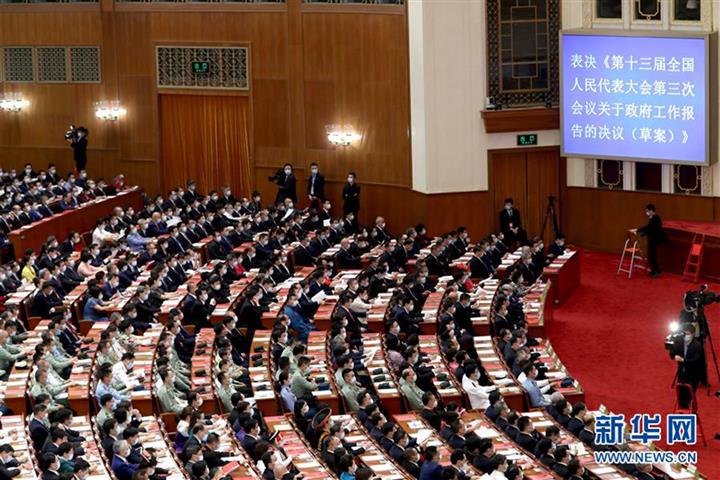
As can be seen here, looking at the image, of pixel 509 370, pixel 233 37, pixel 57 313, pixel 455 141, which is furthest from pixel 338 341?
pixel 233 37

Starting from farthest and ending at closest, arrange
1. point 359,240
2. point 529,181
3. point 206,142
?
1. point 206,142
2. point 529,181
3. point 359,240

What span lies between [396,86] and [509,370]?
1159 cm

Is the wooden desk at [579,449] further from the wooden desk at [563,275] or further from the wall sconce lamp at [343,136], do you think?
the wall sconce lamp at [343,136]

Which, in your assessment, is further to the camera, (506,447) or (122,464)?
(506,447)

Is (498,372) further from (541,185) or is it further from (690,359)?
(541,185)

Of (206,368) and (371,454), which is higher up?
(206,368)

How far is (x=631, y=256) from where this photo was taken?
98.7 ft

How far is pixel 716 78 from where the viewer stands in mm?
28312

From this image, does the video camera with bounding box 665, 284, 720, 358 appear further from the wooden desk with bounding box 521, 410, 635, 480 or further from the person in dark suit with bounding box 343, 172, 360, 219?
the person in dark suit with bounding box 343, 172, 360, 219

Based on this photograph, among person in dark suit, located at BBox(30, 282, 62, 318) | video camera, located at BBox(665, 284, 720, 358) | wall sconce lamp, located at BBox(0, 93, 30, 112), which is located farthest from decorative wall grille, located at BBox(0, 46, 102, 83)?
video camera, located at BBox(665, 284, 720, 358)

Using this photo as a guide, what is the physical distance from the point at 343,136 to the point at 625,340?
9892 mm

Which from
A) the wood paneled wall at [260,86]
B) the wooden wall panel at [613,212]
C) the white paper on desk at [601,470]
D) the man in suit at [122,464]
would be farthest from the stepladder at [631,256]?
the man in suit at [122,464]

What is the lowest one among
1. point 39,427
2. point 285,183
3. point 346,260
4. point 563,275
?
point 39,427

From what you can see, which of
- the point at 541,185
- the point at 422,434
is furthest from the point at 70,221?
the point at 422,434
